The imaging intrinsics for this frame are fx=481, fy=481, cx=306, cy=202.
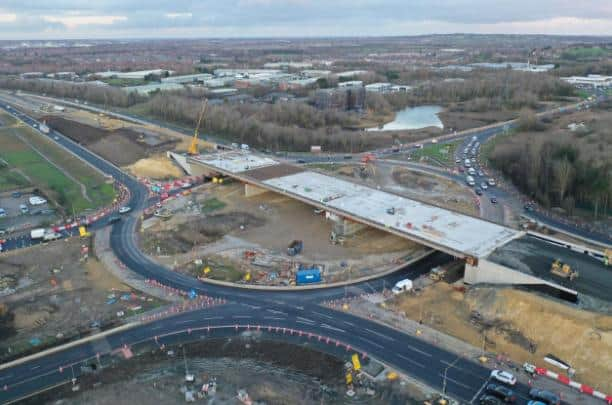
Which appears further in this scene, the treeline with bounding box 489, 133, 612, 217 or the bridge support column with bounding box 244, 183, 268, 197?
the bridge support column with bounding box 244, 183, 268, 197

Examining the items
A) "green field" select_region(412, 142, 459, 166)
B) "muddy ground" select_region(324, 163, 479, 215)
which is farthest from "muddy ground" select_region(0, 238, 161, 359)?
"green field" select_region(412, 142, 459, 166)

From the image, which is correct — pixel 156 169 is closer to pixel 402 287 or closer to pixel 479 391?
pixel 402 287

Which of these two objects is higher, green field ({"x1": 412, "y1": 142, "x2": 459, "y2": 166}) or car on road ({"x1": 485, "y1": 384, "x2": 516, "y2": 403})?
green field ({"x1": 412, "y1": 142, "x2": 459, "y2": 166})

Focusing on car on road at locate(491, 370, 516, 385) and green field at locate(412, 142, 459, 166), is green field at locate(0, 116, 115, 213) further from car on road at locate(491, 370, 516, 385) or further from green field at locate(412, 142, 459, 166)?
car on road at locate(491, 370, 516, 385)

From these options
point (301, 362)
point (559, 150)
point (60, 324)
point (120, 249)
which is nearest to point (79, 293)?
point (60, 324)

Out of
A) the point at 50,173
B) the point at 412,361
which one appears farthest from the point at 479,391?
the point at 50,173

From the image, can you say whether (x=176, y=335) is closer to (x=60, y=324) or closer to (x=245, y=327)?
(x=245, y=327)
